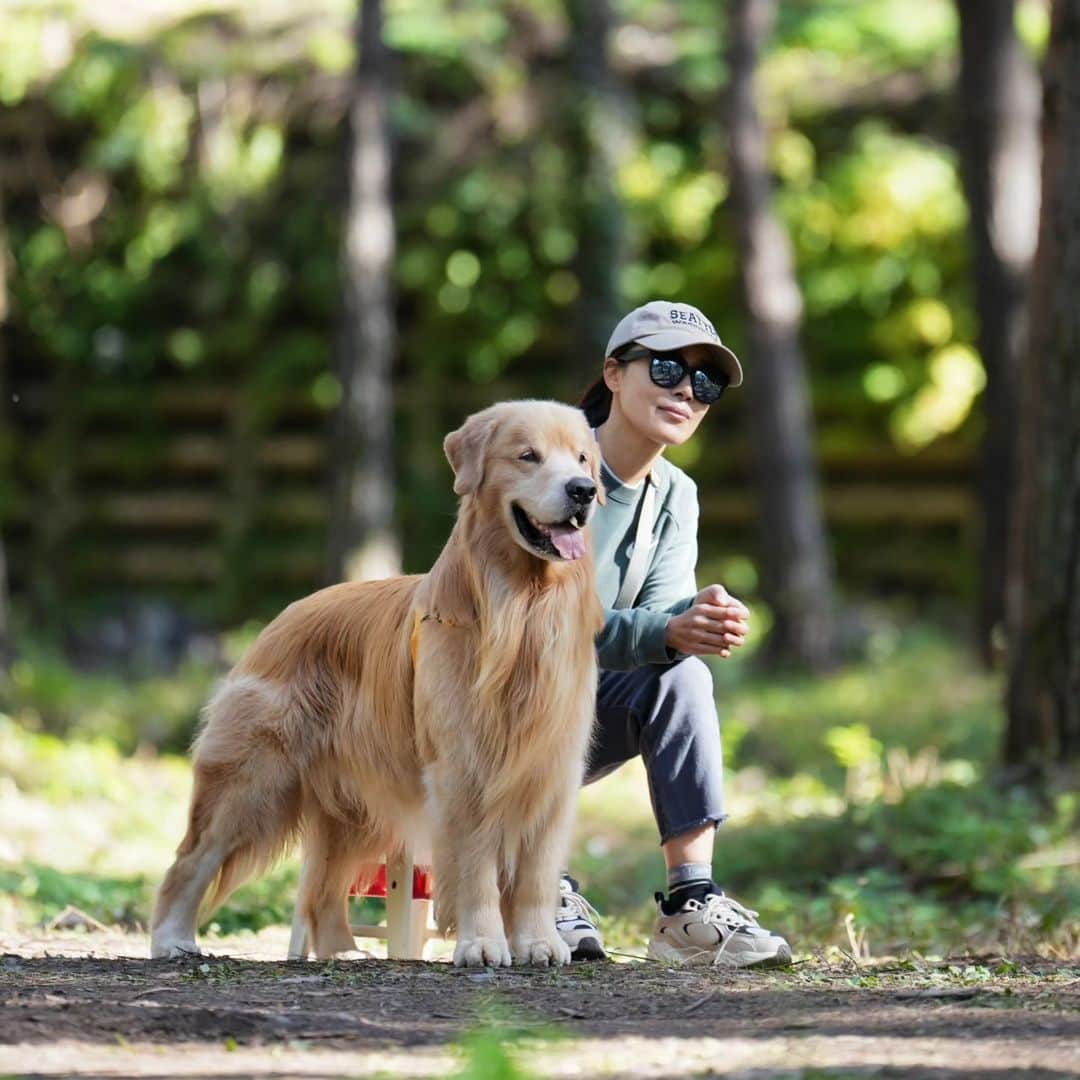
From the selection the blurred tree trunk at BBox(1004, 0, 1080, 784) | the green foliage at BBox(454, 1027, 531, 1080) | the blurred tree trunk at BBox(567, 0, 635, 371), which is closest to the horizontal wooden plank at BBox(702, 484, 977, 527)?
the blurred tree trunk at BBox(567, 0, 635, 371)

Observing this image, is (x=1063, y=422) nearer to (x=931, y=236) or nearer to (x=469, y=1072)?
(x=469, y=1072)

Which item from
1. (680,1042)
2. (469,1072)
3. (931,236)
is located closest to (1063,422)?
(680,1042)

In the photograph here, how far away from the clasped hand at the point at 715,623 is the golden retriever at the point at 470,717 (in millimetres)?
235

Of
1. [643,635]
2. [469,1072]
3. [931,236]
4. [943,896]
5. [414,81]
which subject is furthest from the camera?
[414,81]

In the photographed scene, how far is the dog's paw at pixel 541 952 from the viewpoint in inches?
171

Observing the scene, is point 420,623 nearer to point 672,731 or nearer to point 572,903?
point 672,731

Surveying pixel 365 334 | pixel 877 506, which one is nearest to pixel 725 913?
pixel 365 334

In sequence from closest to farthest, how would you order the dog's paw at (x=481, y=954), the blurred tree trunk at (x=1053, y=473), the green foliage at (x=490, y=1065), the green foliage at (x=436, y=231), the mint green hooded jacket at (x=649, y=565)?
1. the green foliage at (x=490, y=1065)
2. the dog's paw at (x=481, y=954)
3. the mint green hooded jacket at (x=649, y=565)
4. the blurred tree trunk at (x=1053, y=473)
5. the green foliage at (x=436, y=231)

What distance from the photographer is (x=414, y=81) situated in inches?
621

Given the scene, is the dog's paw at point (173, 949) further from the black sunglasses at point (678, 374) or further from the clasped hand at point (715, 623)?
the black sunglasses at point (678, 374)

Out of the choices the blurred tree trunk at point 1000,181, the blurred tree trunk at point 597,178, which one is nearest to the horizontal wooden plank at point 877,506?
the blurred tree trunk at point 597,178

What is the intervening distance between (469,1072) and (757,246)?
35.7 feet

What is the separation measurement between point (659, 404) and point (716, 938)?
132cm

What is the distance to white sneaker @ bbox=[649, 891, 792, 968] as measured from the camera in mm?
4355
